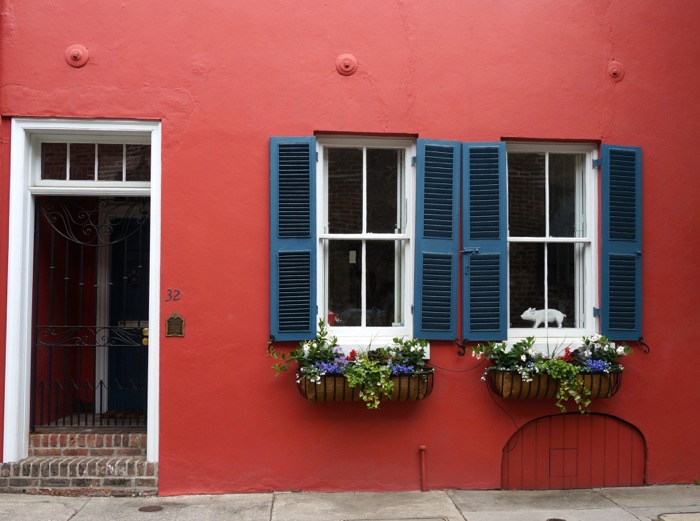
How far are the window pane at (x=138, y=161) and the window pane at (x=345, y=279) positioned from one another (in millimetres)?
1775

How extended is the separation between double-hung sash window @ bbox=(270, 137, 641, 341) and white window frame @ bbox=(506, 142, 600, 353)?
1cm

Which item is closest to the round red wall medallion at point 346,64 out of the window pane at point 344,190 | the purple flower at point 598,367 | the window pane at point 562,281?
the window pane at point 344,190

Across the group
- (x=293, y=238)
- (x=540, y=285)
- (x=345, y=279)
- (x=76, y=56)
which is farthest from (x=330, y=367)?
(x=76, y=56)

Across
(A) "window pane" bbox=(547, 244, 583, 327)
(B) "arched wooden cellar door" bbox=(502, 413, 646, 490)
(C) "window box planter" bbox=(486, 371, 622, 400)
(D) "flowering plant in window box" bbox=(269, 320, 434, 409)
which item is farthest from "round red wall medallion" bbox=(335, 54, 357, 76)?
(B) "arched wooden cellar door" bbox=(502, 413, 646, 490)

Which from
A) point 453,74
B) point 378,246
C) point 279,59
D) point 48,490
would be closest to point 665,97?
point 453,74

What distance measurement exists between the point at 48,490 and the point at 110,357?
1.54 metres

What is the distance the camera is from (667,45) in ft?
20.0

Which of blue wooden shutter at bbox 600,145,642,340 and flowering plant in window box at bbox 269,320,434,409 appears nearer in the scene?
flowering plant in window box at bbox 269,320,434,409

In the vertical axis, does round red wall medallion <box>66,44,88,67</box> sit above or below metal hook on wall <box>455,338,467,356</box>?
above

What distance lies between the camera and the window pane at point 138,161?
6.01 m

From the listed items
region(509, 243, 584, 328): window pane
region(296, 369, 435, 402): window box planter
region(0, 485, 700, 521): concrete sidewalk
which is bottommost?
region(0, 485, 700, 521): concrete sidewalk

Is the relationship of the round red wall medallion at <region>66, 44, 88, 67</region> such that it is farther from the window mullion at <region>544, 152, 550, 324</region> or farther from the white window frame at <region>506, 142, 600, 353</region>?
the window mullion at <region>544, 152, 550, 324</region>

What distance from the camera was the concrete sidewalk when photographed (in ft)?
16.7

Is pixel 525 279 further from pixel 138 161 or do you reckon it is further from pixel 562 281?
pixel 138 161
